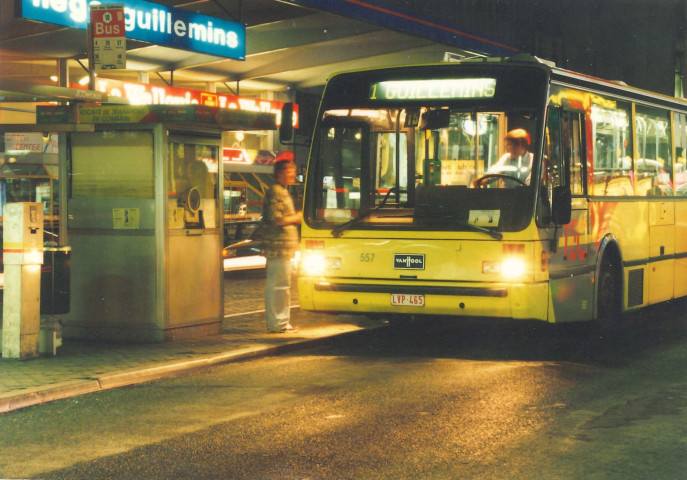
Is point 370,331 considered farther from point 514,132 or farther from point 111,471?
point 111,471

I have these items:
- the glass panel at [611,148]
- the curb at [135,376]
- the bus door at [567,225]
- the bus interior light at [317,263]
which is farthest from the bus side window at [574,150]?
the curb at [135,376]

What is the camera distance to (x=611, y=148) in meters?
12.4

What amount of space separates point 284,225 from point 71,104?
280 cm

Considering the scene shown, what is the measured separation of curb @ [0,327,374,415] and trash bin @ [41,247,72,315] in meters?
1.41

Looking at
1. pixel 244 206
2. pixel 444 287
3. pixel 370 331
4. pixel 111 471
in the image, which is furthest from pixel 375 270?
pixel 244 206

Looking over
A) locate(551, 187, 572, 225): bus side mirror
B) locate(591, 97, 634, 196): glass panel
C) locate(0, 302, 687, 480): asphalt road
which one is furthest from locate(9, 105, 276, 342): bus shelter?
locate(591, 97, 634, 196): glass panel

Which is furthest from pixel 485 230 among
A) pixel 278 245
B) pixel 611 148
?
pixel 611 148

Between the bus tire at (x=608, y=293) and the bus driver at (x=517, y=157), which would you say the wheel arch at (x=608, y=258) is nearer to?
the bus tire at (x=608, y=293)

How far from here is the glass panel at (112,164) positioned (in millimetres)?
11164

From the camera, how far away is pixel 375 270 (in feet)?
35.9

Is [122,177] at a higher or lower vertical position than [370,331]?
higher

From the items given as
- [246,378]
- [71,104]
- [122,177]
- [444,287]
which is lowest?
[246,378]

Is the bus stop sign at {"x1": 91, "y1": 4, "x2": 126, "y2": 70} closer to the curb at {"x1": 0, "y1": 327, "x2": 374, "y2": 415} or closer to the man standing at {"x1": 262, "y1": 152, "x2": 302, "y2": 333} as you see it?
the man standing at {"x1": 262, "y1": 152, "x2": 302, "y2": 333}

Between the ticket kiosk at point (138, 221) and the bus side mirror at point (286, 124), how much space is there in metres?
0.13
